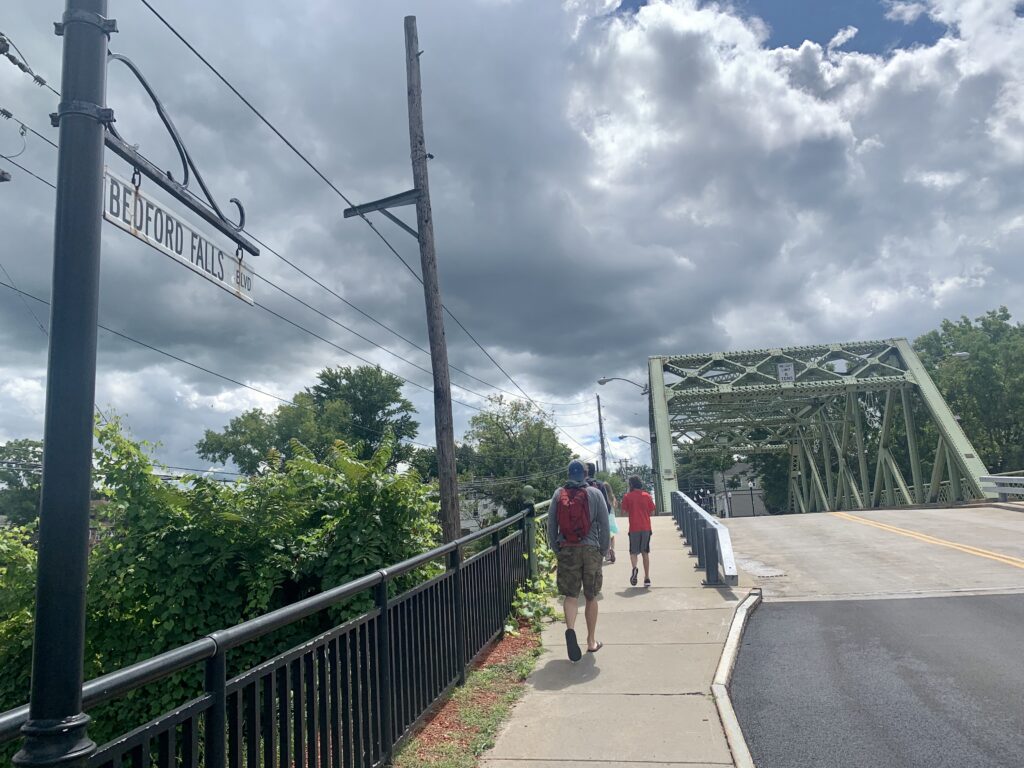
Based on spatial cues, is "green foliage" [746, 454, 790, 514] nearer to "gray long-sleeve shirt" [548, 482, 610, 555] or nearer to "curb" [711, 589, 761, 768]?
"curb" [711, 589, 761, 768]

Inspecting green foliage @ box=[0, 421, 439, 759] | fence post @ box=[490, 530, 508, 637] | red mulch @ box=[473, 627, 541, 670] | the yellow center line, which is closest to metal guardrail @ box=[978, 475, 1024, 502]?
the yellow center line

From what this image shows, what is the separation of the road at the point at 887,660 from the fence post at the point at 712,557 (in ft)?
2.20

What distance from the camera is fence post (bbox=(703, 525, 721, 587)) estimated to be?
31.5 feet

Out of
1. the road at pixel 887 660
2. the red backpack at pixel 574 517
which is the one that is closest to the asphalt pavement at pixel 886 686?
the road at pixel 887 660

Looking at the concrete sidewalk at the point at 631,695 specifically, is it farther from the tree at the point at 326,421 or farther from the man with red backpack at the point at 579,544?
the tree at the point at 326,421

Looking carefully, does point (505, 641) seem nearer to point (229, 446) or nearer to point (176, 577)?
point (176, 577)

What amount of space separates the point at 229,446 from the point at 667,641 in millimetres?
69357

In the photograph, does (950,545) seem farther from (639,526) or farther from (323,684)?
(323,684)

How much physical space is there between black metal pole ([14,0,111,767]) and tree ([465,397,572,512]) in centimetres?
6587

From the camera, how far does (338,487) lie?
26.5ft

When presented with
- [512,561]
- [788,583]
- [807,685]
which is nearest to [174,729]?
[807,685]

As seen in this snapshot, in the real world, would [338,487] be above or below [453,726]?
above

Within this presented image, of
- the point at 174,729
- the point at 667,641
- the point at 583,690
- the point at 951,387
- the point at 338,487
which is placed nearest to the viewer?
the point at 174,729

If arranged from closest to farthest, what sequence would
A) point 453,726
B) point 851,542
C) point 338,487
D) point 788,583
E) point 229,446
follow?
point 453,726
point 338,487
point 788,583
point 851,542
point 229,446
